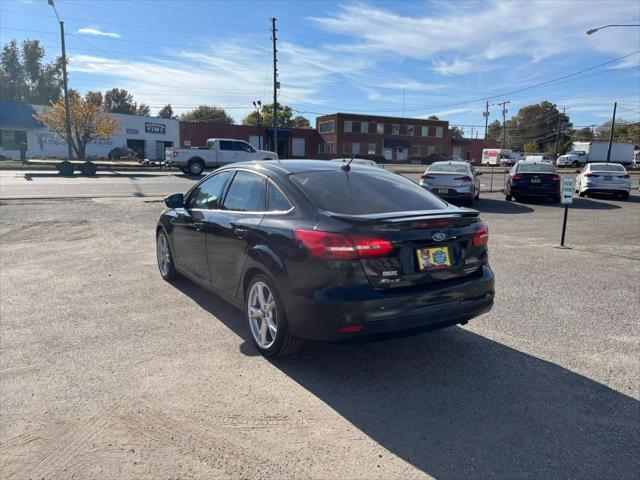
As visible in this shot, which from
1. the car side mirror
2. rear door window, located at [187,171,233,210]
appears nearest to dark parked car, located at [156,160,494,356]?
rear door window, located at [187,171,233,210]

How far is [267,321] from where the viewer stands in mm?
4055

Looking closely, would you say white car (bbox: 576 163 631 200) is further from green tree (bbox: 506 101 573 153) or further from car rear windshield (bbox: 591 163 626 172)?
green tree (bbox: 506 101 573 153)

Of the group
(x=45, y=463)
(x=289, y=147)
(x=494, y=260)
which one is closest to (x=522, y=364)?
(x=45, y=463)

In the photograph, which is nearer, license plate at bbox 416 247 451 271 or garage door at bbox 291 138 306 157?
license plate at bbox 416 247 451 271

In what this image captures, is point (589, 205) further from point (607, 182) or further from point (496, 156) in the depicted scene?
point (496, 156)

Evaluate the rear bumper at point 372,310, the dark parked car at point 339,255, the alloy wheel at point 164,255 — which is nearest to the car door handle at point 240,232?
the dark parked car at point 339,255

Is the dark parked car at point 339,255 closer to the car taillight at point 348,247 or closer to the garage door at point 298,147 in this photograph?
the car taillight at point 348,247

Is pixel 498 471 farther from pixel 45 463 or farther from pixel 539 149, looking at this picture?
pixel 539 149

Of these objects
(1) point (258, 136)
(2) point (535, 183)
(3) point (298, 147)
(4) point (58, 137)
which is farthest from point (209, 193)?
(3) point (298, 147)

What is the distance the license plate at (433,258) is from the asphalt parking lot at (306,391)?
2.83 ft

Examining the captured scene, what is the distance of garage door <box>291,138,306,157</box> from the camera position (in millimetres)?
64800

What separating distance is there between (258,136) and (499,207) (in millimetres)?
46799

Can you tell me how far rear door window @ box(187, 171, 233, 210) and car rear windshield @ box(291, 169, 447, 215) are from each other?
1.13m

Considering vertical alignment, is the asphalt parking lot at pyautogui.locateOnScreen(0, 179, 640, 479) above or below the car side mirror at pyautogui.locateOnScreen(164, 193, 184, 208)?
below
